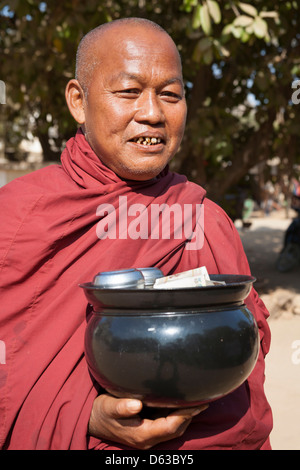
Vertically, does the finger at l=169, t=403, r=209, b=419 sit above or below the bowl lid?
below

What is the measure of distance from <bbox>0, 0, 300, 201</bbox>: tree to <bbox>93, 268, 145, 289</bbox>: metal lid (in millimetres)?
3761

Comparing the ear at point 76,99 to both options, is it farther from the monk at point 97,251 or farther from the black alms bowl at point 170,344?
the black alms bowl at point 170,344

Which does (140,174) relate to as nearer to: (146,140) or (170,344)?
(146,140)

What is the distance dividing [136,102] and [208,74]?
5.04 meters

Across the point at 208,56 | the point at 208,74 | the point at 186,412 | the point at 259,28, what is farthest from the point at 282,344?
the point at 186,412

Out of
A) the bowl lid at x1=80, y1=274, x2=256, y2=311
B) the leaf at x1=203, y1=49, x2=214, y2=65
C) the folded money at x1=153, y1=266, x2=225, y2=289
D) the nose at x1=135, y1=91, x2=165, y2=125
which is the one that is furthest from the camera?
the leaf at x1=203, y1=49, x2=214, y2=65

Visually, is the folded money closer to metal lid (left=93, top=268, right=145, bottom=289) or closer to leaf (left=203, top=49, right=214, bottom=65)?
metal lid (left=93, top=268, right=145, bottom=289)

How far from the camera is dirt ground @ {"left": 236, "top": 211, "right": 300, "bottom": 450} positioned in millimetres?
3742

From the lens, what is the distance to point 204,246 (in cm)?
167

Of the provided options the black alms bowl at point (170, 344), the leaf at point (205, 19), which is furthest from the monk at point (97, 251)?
the leaf at point (205, 19)

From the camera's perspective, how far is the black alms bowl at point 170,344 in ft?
4.00

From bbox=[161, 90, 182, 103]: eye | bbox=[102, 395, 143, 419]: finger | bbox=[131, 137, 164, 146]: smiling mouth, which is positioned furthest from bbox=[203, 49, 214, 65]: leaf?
bbox=[102, 395, 143, 419]: finger

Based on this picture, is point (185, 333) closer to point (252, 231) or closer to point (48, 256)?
point (48, 256)
